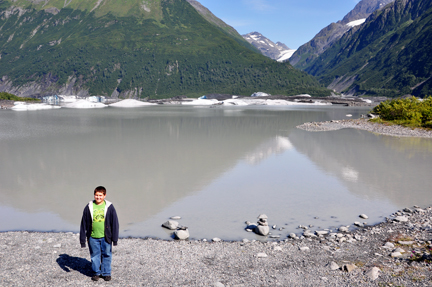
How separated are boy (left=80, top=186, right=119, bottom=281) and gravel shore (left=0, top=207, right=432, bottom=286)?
1.24ft

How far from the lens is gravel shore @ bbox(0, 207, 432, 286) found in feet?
24.9

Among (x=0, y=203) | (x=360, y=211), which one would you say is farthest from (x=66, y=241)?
(x=360, y=211)

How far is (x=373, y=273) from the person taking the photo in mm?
7605

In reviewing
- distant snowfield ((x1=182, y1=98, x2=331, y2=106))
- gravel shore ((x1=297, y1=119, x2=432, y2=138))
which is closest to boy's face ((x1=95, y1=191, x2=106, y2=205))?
gravel shore ((x1=297, y1=119, x2=432, y2=138))

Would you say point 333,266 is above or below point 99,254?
below

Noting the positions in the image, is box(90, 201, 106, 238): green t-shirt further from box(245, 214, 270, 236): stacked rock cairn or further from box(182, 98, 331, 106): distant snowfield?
box(182, 98, 331, 106): distant snowfield

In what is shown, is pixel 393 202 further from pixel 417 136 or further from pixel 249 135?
pixel 417 136

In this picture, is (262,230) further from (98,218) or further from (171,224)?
(98,218)

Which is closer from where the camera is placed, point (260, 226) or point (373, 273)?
point (373, 273)

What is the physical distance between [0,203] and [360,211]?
14.7 meters

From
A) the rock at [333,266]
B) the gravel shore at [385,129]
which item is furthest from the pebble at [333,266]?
the gravel shore at [385,129]

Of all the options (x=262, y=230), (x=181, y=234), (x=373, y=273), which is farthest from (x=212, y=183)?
(x=373, y=273)

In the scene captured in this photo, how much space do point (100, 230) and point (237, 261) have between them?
3514 millimetres

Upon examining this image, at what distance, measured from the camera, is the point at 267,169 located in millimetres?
20828
